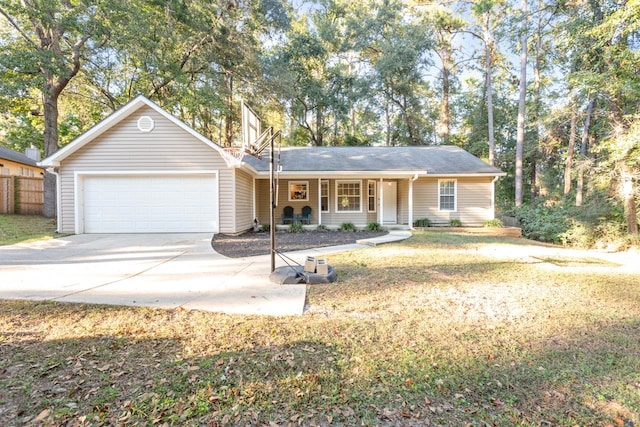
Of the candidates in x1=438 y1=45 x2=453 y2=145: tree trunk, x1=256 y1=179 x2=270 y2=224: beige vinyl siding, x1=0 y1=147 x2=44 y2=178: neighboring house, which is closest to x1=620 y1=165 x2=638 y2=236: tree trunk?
x1=256 y1=179 x2=270 y2=224: beige vinyl siding

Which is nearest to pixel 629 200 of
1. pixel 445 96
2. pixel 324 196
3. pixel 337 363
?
pixel 324 196

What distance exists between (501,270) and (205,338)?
5.58 meters

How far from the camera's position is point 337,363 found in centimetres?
268

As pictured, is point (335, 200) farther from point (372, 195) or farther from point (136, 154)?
point (136, 154)

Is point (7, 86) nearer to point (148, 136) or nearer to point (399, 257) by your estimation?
point (148, 136)

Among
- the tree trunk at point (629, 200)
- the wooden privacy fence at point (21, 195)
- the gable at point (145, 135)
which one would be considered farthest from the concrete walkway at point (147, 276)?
the tree trunk at point (629, 200)

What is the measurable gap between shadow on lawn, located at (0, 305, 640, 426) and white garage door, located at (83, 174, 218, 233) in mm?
7592

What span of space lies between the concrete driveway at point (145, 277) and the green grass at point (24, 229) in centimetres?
123

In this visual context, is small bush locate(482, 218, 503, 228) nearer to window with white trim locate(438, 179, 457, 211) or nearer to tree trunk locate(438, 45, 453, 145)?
Result: window with white trim locate(438, 179, 457, 211)

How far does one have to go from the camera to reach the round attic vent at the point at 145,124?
10156 millimetres

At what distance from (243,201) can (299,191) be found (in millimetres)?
3111

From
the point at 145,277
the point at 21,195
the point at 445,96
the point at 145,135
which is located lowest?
the point at 145,277

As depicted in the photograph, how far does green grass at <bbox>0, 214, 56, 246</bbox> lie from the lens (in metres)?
9.20

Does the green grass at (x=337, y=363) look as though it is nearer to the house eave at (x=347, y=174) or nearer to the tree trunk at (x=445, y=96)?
the house eave at (x=347, y=174)
